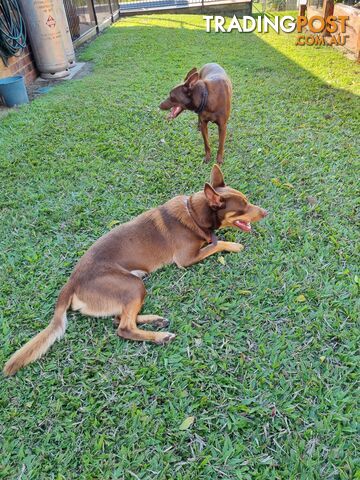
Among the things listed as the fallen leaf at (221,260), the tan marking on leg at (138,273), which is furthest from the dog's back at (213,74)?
the tan marking on leg at (138,273)

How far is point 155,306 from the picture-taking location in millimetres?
2482

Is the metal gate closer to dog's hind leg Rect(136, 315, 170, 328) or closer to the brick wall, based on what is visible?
the brick wall

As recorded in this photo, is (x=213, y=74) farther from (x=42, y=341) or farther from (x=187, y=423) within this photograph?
(x=187, y=423)

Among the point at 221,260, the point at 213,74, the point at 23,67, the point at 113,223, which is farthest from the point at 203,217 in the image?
the point at 23,67

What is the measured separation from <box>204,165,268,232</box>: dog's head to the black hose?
5.22 m

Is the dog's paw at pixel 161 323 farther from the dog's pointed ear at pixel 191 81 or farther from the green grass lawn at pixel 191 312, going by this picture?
the dog's pointed ear at pixel 191 81

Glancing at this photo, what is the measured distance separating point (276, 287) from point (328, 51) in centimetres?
737

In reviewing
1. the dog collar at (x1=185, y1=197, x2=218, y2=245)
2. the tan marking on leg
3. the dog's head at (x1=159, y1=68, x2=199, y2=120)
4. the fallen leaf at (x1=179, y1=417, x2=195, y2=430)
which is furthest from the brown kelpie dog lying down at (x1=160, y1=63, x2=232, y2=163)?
the fallen leaf at (x1=179, y1=417, x2=195, y2=430)

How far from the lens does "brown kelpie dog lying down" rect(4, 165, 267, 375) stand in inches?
88.3

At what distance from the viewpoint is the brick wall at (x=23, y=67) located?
6083 millimetres

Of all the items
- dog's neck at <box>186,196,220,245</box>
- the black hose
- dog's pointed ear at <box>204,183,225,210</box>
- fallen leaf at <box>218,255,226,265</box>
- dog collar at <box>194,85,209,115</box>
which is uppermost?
the black hose

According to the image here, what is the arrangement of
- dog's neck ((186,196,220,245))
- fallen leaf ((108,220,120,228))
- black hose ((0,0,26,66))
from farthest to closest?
1. black hose ((0,0,26,66))
2. fallen leaf ((108,220,120,228))
3. dog's neck ((186,196,220,245))

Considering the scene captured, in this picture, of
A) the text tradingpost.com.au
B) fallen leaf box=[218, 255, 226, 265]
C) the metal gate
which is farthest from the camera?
the metal gate

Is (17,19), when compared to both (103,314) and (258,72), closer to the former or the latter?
(258,72)
